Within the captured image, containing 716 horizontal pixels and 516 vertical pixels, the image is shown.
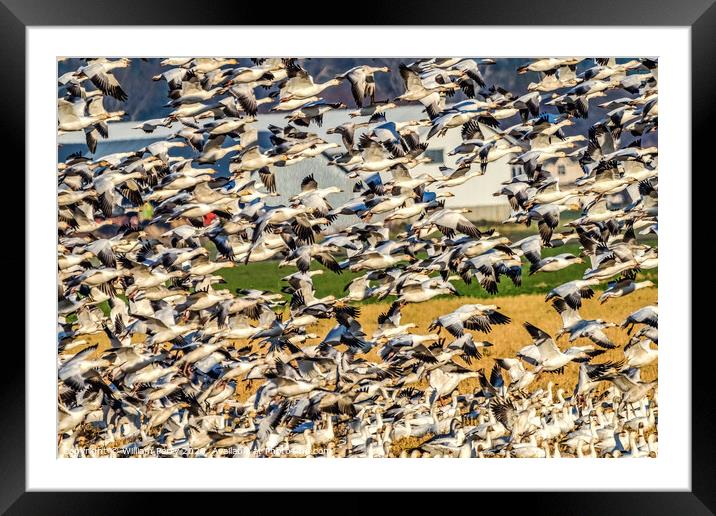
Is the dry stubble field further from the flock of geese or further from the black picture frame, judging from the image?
the black picture frame

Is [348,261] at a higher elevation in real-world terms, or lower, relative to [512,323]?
higher

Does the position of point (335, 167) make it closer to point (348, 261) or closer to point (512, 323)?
point (348, 261)

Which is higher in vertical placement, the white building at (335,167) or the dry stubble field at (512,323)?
the white building at (335,167)
